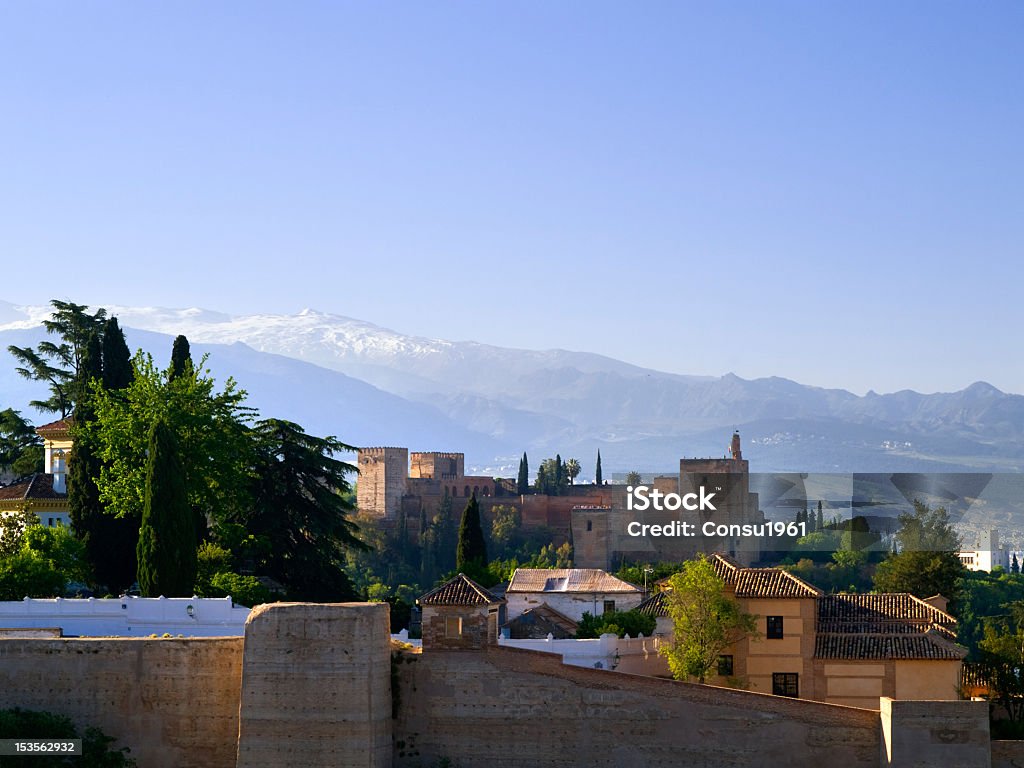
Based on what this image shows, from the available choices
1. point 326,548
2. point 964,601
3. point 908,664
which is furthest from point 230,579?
point 964,601

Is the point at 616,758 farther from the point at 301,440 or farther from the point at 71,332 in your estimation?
the point at 71,332

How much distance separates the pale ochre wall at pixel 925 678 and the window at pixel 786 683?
2574 millimetres

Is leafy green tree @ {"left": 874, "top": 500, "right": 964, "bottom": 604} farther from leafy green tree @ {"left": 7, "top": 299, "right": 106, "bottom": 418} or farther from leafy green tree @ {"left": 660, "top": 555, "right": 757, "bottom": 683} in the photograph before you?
leafy green tree @ {"left": 7, "top": 299, "right": 106, "bottom": 418}

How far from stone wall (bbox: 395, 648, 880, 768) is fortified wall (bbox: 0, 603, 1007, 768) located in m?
0.03

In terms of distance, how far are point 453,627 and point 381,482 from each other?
313ft

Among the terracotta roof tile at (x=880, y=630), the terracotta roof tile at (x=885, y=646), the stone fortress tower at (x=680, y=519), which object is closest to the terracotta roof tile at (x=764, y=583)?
the terracotta roof tile at (x=880, y=630)

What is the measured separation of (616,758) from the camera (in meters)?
38.0

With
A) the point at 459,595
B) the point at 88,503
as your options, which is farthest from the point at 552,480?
the point at 459,595

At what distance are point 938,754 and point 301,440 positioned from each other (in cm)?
2677

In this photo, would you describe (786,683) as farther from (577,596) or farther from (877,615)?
(577,596)

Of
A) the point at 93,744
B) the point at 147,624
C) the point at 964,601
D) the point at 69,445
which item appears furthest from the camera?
the point at 964,601

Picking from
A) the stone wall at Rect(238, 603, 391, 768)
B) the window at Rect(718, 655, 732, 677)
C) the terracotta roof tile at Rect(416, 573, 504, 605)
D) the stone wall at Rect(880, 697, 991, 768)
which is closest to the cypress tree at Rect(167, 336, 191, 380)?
the terracotta roof tile at Rect(416, 573, 504, 605)

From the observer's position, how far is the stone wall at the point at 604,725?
3797 centimetres

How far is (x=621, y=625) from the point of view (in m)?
48.9
